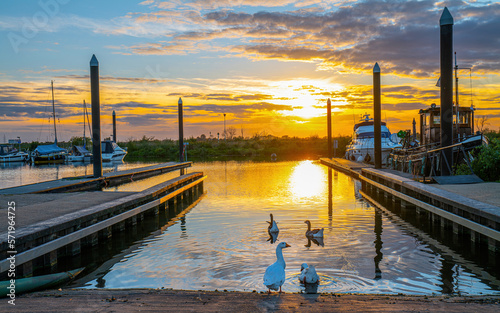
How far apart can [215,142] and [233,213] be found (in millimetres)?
72748

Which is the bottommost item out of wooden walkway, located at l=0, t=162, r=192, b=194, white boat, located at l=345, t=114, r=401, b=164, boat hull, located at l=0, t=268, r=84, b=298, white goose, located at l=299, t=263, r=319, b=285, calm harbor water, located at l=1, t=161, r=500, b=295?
calm harbor water, located at l=1, t=161, r=500, b=295

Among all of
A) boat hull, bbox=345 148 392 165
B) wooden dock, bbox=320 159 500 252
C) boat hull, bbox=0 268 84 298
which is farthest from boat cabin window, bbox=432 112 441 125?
boat hull, bbox=0 268 84 298

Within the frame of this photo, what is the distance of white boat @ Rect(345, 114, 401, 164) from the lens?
36281mm

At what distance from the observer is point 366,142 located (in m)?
39.3

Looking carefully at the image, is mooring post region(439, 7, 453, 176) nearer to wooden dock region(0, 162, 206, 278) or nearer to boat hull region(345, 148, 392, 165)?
wooden dock region(0, 162, 206, 278)

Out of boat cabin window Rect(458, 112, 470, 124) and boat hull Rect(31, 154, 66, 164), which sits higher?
boat cabin window Rect(458, 112, 470, 124)

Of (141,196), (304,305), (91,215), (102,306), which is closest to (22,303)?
(102,306)

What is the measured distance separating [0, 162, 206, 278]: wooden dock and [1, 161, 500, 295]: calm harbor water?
874mm

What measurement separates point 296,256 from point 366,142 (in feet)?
103

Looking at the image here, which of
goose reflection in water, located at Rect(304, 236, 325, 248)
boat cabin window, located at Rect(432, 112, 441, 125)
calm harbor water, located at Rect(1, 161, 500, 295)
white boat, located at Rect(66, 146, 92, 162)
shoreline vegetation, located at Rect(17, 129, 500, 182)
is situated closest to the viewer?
calm harbor water, located at Rect(1, 161, 500, 295)

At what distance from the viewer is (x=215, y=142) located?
87562 mm

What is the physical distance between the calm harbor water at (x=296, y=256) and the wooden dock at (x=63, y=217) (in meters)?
0.87

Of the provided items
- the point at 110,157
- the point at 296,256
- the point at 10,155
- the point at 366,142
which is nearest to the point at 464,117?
the point at 366,142

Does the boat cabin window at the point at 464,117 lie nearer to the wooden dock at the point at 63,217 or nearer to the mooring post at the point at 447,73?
the mooring post at the point at 447,73
